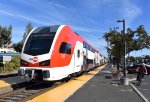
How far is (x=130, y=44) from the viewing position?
39.8m

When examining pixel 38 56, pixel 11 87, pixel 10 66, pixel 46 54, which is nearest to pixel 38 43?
pixel 38 56

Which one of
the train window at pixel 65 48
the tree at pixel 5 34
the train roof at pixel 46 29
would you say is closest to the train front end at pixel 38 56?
the train roof at pixel 46 29

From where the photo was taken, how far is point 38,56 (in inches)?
730

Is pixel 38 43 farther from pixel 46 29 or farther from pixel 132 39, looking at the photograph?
pixel 132 39

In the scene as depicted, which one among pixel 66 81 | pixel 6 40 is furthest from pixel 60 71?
pixel 6 40

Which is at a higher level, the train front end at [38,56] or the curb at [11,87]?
the train front end at [38,56]

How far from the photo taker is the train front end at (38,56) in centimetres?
1834

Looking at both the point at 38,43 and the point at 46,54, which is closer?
the point at 46,54

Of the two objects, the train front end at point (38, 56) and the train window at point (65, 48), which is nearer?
the train front end at point (38, 56)

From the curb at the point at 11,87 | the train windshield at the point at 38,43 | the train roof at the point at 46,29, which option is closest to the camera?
the curb at the point at 11,87

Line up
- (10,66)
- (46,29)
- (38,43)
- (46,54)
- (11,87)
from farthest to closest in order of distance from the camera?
(10,66) < (46,29) < (38,43) < (11,87) < (46,54)

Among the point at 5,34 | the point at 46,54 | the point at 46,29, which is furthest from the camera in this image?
the point at 5,34

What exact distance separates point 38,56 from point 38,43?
3.79 feet

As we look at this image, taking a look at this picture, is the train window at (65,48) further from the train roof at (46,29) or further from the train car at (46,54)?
the train roof at (46,29)
